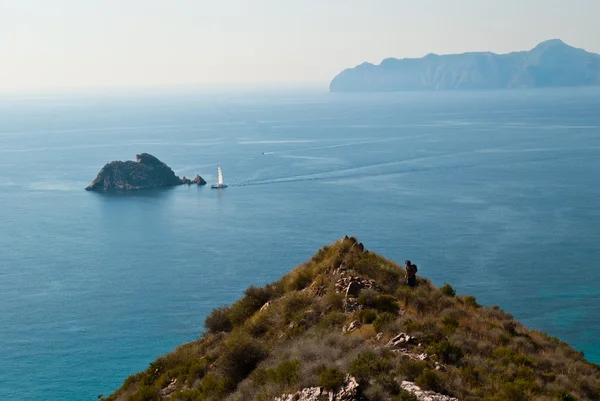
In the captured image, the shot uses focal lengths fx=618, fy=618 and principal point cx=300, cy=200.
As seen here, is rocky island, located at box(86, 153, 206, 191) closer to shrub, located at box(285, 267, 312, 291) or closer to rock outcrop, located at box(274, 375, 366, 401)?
shrub, located at box(285, 267, 312, 291)

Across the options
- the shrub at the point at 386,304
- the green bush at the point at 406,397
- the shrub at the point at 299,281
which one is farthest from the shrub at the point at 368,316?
the shrub at the point at 299,281

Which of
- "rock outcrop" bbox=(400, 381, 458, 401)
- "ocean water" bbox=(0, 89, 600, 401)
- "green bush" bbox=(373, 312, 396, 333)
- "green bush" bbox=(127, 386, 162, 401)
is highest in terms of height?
"green bush" bbox=(373, 312, 396, 333)

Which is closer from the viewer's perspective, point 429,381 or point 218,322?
point 429,381

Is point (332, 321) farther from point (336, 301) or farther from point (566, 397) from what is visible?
point (566, 397)

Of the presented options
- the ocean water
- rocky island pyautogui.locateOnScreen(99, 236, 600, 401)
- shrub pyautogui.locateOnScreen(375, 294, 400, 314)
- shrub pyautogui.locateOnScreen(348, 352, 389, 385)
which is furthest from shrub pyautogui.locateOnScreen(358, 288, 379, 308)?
the ocean water

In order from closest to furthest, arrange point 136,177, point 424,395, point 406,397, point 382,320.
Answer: point 406,397
point 424,395
point 382,320
point 136,177

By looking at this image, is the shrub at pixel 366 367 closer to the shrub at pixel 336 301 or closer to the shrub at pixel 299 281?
the shrub at pixel 336 301

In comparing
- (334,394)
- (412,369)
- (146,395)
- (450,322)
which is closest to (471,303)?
(450,322)
